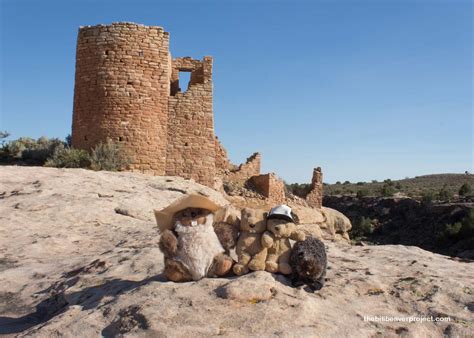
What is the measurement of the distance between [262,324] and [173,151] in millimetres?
10511

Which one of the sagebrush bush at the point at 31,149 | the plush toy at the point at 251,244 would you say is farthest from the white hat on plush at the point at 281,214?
the sagebrush bush at the point at 31,149

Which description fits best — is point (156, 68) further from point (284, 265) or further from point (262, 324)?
point (262, 324)

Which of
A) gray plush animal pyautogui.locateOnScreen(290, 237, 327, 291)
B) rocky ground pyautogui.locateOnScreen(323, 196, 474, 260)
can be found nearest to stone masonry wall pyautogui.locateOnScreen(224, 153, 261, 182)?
rocky ground pyautogui.locateOnScreen(323, 196, 474, 260)

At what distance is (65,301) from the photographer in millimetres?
5133

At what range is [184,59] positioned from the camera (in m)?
15.9

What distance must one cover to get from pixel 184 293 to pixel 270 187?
13411 millimetres

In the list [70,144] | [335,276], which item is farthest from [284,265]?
[70,144]

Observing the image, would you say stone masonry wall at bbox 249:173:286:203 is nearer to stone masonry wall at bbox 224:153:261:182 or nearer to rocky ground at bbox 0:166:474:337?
stone masonry wall at bbox 224:153:261:182

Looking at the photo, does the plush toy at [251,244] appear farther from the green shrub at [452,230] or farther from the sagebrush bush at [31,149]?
the green shrub at [452,230]

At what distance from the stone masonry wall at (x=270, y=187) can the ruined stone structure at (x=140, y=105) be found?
3794 millimetres

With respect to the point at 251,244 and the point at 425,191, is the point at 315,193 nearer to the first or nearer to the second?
the point at 251,244

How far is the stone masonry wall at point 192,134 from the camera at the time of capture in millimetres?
14195

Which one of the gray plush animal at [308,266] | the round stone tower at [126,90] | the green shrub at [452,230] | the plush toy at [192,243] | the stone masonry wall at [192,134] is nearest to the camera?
the gray plush animal at [308,266]

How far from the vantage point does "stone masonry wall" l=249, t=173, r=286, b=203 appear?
701 inches
